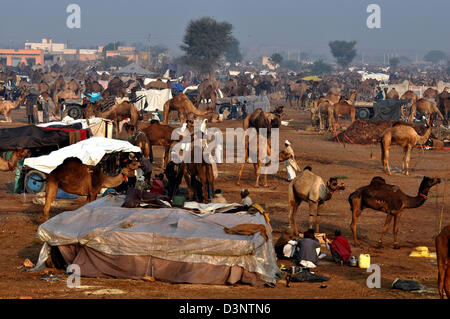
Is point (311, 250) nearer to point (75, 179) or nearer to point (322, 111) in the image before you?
point (75, 179)

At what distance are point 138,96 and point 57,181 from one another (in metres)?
26.5

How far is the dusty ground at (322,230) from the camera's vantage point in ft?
32.3

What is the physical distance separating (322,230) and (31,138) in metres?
7.10

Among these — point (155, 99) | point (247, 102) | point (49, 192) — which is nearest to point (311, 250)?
point (49, 192)

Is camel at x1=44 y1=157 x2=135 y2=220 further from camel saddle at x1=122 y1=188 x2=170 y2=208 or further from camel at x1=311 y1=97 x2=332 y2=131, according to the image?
camel at x1=311 y1=97 x2=332 y2=131

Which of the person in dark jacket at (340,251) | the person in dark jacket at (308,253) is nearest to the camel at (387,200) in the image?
the person in dark jacket at (340,251)

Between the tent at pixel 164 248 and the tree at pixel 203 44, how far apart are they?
84284 millimetres

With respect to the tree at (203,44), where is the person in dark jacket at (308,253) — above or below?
below

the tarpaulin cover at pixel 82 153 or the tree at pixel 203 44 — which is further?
the tree at pixel 203 44

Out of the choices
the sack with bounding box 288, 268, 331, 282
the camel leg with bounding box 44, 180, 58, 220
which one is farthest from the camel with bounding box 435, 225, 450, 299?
the camel leg with bounding box 44, 180, 58, 220

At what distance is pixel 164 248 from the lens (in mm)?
10398

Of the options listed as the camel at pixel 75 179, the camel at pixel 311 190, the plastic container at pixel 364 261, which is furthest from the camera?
the camel at pixel 75 179

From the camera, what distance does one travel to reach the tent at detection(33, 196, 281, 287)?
10297mm

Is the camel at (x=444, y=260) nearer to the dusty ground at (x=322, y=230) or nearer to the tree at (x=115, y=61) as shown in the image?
the dusty ground at (x=322, y=230)
